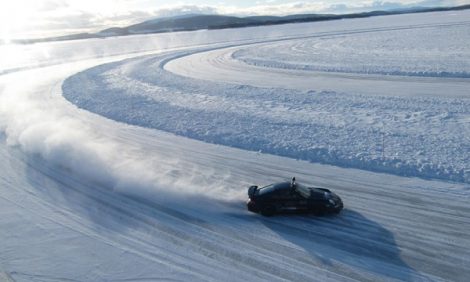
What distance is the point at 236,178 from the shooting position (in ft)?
52.4

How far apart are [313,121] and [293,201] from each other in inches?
395

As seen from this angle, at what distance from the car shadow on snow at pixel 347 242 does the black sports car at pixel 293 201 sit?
0.25 m

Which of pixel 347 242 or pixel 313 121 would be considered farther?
pixel 313 121

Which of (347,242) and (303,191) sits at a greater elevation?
(303,191)

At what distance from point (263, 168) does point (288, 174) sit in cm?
115

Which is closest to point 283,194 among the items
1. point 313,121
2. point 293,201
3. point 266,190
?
point 293,201

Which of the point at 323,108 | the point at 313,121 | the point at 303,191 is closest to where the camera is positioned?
the point at 303,191

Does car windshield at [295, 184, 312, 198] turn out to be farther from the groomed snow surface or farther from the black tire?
the groomed snow surface

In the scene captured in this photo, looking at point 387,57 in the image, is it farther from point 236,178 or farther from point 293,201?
point 293,201

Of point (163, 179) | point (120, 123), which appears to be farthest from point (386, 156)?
point (120, 123)

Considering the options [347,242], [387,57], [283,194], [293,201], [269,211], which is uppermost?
[387,57]

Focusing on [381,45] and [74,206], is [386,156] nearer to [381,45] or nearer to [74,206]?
[74,206]

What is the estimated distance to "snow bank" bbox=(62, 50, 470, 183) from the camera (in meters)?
16.8

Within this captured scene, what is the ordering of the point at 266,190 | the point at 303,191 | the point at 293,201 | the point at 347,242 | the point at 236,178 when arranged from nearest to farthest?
the point at 347,242 → the point at 293,201 → the point at 303,191 → the point at 266,190 → the point at 236,178
